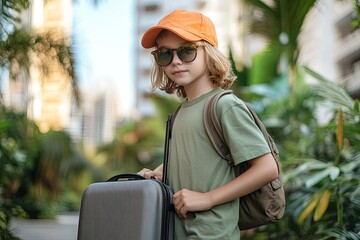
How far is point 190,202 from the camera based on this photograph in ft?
5.48

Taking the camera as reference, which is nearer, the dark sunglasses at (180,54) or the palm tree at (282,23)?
the dark sunglasses at (180,54)

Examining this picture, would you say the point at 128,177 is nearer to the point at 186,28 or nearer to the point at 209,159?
the point at 209,159

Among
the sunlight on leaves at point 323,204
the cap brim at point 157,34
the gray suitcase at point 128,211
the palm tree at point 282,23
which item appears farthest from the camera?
the palm tree at point 282,23

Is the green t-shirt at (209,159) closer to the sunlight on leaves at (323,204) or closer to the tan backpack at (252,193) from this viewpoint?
the tan backpack at (252,193)

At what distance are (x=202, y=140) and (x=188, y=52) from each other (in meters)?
0.28

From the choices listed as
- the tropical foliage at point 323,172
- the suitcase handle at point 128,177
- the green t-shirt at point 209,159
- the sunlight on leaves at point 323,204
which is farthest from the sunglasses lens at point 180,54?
the sunlight on leaves at point 323,204

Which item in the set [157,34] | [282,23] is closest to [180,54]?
[157,34]

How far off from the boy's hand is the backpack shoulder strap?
14 centimetres

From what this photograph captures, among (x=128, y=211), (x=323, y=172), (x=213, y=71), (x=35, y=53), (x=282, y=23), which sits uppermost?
(x=282, y=23)

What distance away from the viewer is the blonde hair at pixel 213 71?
184 cm

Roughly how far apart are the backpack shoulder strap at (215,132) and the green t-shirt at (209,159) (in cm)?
2

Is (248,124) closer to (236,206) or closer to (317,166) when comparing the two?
(236,206)

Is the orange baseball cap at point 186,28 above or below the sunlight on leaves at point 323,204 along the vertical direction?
above

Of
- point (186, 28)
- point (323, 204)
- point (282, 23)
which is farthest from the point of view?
point (282, 23)
